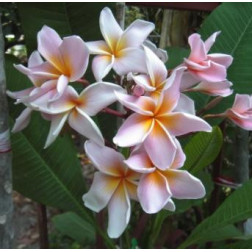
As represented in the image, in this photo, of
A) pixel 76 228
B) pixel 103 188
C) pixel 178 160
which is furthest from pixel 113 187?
pixel 76 228

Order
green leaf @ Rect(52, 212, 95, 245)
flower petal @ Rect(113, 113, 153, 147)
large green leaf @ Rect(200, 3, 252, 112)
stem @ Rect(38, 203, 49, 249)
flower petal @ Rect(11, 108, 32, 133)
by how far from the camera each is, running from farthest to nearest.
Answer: green leaf @ Rect(52, 212, 95, 245) < stem @ Rect(38, 203, 49, 249) < large green leaf @ Rect(200, 3, 252, 112) < flower petal @ Rect(11, 108, 32, 133) < flower petal @ Rect(113, 113, 153, 147)

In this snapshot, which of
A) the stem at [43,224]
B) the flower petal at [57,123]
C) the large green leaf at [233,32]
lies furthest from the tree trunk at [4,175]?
the large green leaf at [233,32]

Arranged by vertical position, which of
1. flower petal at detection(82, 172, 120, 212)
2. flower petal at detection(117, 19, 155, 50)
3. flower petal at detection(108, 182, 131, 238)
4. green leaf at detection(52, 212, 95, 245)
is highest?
flower petal at detection(117, 19, 155, 50)

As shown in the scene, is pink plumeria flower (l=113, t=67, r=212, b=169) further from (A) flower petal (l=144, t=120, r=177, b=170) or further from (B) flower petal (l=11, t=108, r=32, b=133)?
(B) flower petal (l=11, t=108, r=32, b=133)

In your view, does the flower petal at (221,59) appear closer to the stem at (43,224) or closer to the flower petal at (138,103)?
the flower petal at (138,103)

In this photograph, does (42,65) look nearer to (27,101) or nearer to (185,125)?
(27,101)

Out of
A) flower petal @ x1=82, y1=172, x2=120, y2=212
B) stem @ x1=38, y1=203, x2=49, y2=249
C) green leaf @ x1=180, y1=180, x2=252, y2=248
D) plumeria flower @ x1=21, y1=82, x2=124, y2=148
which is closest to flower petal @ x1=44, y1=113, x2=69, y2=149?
plumeria flower @ x1=21, y1=82, x2=124, y2=148

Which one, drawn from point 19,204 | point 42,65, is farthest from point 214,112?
point 19,204
